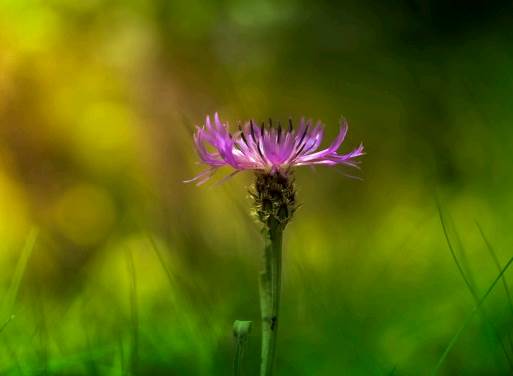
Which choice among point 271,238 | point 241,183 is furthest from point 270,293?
point 241,183

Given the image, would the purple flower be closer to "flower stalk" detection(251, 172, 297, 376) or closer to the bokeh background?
"flower stalk" detection(251, 172, 297, 376)

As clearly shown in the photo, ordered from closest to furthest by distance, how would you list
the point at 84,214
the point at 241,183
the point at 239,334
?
the point at 239,334
the point at 241,183
the point at 84,214

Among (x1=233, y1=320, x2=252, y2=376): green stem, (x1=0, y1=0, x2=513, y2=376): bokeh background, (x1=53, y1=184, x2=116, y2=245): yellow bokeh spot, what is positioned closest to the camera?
(x1=233, y1=320, x2=252, y2=376): green stem

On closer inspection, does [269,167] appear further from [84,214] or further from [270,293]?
[84,214]

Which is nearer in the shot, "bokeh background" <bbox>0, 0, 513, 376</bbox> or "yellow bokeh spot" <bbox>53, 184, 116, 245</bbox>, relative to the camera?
"bokeh background" <bbox>0, 0, 513, 376</bbox>

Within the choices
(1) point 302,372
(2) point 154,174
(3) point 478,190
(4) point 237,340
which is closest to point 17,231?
(2) point 154,174

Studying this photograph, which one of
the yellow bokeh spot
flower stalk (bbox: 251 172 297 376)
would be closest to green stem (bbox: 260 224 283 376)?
flower stalk (bbox: 251 172 297 376)

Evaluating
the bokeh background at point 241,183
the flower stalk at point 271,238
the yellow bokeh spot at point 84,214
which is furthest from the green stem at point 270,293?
the yellow bokeh spot at point 84,214
